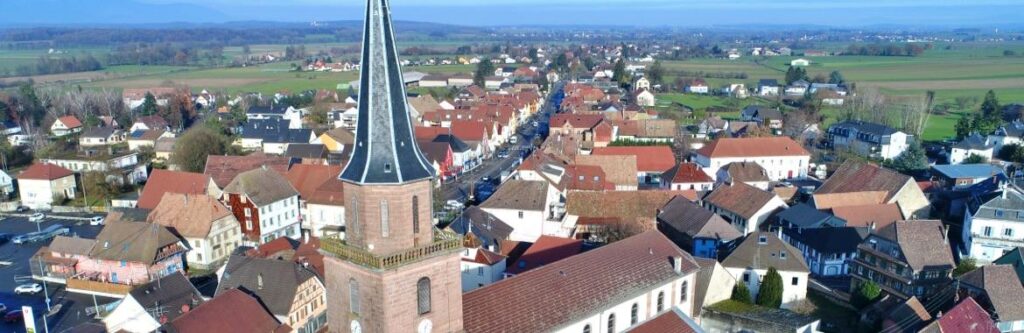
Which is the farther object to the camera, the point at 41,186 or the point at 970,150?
the point at 970,150

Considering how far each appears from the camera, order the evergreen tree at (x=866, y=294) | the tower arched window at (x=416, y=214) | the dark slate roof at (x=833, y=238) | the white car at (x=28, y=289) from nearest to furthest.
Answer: the tower arched window at (x=416, y=214)
the evergreen tree at (x=866, y=294)
the white car at (x=28, y=289)
the dark slate roof at (x=833, y=238)

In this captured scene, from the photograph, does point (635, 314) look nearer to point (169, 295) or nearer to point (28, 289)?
point (169, 295)

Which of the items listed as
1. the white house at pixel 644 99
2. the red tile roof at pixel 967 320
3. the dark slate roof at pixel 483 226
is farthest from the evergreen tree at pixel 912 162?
the white house at pixel 644 99

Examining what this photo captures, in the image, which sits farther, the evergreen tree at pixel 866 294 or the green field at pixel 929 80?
the green field at pixel 929 80

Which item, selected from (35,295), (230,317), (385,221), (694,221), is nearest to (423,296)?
(385,221)

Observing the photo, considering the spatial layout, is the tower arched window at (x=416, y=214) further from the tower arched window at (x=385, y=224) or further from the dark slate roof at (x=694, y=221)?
the dark slate roof at (x=694, y=221)
